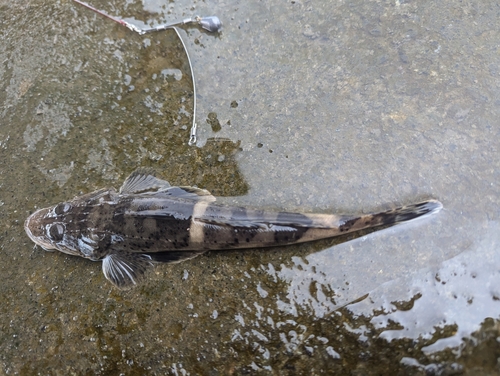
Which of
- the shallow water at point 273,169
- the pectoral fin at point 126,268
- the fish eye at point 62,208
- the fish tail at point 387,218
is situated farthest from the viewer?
the fish eye at point 62,208

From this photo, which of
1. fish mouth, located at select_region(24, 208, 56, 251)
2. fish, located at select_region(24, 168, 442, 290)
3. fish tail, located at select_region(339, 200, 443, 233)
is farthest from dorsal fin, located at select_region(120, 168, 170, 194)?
fish tail, located at select_region(339, 200, 443, 233)

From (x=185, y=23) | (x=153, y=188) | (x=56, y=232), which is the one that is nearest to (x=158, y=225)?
(x=153, y=188)

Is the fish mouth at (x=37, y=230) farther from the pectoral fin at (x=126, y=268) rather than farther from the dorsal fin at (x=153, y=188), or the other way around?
the dorsal fin at (x=153, y=188)

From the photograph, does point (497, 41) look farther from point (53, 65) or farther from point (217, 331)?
point (53, 65)

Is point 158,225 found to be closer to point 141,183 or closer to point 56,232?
point 141,183

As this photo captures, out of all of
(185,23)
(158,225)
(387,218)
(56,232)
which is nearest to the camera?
(387,218)

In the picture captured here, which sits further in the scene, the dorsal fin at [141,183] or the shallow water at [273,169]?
the dorsal fin at [141,183]

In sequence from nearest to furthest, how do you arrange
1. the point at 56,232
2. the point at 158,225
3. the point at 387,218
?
the point at 387,218, the point at 158,225, the point at 56,232

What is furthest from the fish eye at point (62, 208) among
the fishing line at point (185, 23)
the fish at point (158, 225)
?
the fishing line at point (185, 23)
